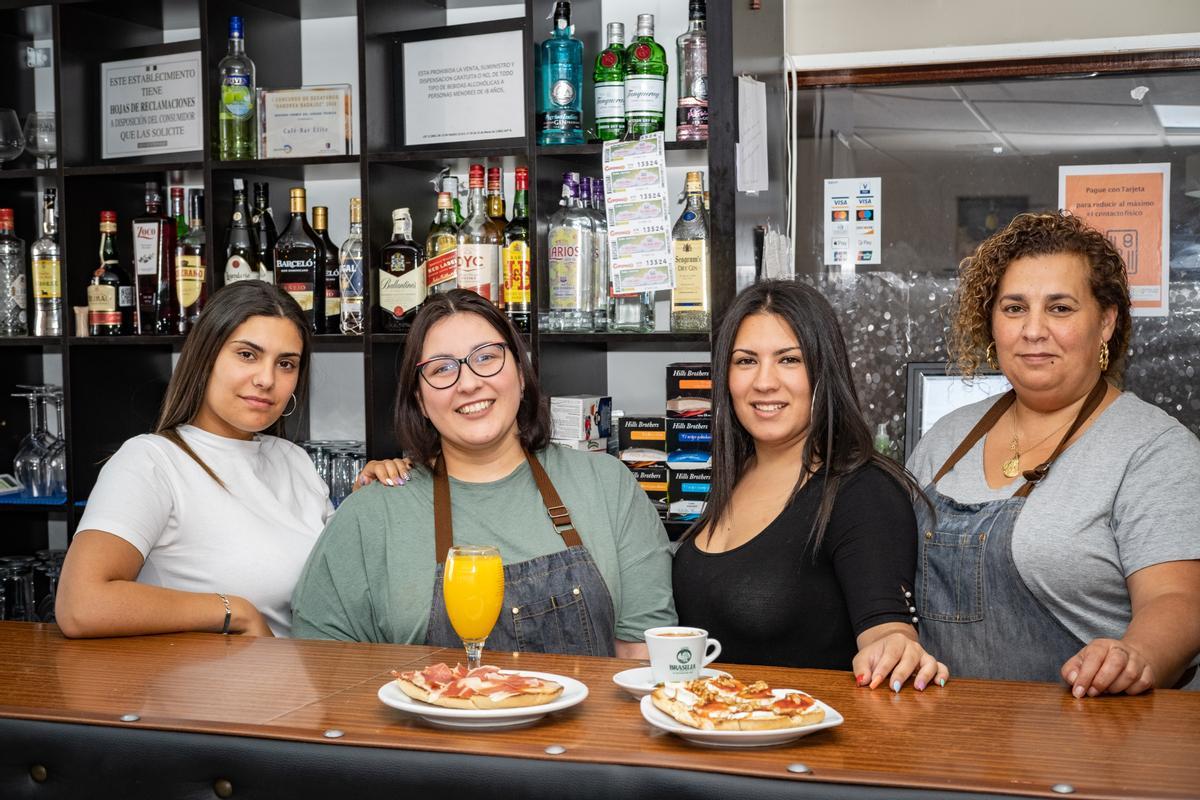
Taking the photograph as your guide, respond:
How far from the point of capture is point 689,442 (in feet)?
8.55

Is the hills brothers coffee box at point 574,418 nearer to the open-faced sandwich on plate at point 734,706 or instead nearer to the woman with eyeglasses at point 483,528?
the woman with eyeglasses at point 483,528

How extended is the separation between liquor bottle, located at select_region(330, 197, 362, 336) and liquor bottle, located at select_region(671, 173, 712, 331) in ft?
2.07

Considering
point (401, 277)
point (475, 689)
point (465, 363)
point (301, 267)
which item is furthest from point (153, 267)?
point (475, 689)

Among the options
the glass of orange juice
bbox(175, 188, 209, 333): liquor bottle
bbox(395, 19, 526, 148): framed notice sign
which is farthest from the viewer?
bbox(175, 188, 209, 333): liquor bottle

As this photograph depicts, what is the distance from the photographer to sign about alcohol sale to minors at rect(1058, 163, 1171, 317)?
9.22ft

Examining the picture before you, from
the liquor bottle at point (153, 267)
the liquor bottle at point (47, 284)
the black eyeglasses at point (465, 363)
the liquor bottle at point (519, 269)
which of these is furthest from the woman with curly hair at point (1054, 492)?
the liquor bottle at point (47, 284)

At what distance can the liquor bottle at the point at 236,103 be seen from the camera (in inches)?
113

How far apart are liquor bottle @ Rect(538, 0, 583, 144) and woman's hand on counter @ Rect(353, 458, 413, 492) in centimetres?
102

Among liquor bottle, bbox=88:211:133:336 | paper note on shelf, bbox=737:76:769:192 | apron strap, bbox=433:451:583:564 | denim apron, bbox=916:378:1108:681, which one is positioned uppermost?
paper note on shelf, bbox=737:76:769:192

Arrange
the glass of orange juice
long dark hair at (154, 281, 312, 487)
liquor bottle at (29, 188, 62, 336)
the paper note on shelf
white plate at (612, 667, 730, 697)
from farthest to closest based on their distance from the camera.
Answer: liquor bottle at (29, 188, 62, 336), the paper note on shelf, long dark hair at (154, 281, 312, 487), the glass of orange juice, white plate at (612, 667, 730, 697)

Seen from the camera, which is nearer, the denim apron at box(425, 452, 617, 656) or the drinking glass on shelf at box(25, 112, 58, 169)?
the denim apron at box(425, 452, 617, 656)

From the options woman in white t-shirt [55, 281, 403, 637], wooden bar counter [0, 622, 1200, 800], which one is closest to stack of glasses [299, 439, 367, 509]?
A: woman in white t-shirt [55, 281, 403, 637]

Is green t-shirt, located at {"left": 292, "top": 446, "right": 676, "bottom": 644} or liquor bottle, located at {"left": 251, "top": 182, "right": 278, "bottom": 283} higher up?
liquor bottle, located at {"left": 251, "top": 182, "right": 278, "bottom": 283}

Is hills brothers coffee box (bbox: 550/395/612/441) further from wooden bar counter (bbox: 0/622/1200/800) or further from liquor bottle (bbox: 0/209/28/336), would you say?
liquor bottle (bbox: 0/209/28/336)
